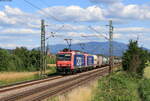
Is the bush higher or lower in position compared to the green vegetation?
lower

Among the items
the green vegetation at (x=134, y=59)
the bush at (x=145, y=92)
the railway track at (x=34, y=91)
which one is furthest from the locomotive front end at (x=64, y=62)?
the bush at (x=145, y=92)

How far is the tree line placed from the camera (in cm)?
6088

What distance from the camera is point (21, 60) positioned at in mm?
64375

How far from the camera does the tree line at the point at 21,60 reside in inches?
2397

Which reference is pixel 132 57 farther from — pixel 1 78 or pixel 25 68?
pixel 25 68

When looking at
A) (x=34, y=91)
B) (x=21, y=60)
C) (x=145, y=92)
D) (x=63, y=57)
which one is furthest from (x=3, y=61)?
(x=145, y=92)

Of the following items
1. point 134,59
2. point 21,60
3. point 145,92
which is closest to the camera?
point 145,92

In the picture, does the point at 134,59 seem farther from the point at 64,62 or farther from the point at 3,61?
the point at 3,61

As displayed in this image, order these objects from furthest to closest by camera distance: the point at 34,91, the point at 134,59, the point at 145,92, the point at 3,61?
1. the point at 3,61
2. the point at 134,59
3. the point at 145,92
4. the point at 34,91

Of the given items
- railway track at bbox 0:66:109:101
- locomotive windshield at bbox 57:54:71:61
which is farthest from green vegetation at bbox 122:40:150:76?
railway track at bbox 0:66:109:101

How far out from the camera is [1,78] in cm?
3475

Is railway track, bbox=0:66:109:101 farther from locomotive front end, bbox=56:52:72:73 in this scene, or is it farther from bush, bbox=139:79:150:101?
locomotive front end, bbox=56:52:72:73

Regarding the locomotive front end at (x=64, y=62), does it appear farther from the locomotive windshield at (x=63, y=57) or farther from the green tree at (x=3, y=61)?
the green tree at (x=3, y=61)

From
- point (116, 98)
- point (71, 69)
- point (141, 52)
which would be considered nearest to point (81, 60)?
point (71, 69)
